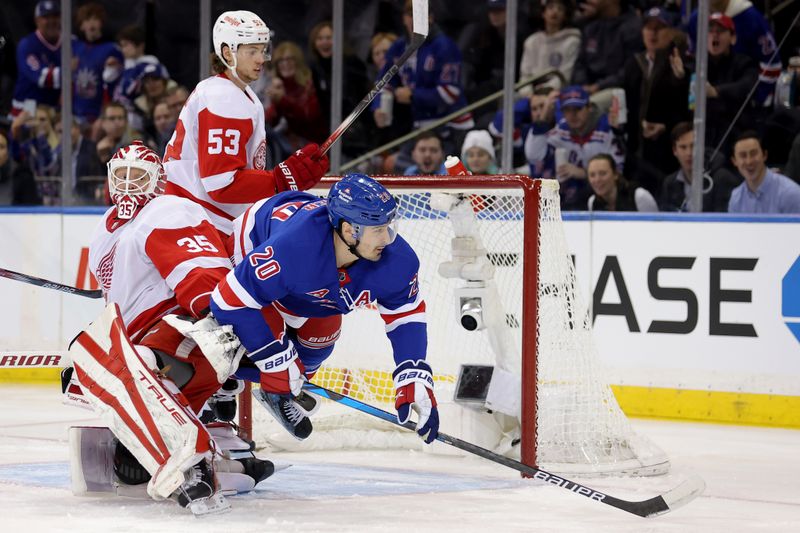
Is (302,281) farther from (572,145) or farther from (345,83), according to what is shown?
(345,83)

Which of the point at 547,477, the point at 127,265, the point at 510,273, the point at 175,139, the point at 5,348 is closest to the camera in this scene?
the point at 547,477

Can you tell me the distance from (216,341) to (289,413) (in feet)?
1.19

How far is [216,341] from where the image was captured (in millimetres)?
3244

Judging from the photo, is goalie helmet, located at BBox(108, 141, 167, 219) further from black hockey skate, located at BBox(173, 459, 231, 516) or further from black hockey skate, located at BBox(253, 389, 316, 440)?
black hockey skate, located at BBox(173, 459, 231, 516)

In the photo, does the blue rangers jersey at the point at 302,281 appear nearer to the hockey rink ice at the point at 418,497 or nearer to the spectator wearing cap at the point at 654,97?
the hockey rink ice at the point at 418,497

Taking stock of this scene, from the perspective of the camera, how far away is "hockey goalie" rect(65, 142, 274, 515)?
3.23 meters

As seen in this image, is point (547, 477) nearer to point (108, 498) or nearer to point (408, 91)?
point (108, 498)

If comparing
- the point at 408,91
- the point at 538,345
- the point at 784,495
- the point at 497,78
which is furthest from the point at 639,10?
the point at 784,495

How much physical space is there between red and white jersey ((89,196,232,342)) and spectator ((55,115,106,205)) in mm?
3282

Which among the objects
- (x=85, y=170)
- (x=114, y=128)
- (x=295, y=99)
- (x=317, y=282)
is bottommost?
(x=317, y=282)

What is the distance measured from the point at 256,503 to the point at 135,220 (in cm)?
83

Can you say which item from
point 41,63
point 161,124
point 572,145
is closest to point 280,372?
point 572,145

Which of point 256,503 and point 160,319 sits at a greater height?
point 160,319

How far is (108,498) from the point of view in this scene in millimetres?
3467
